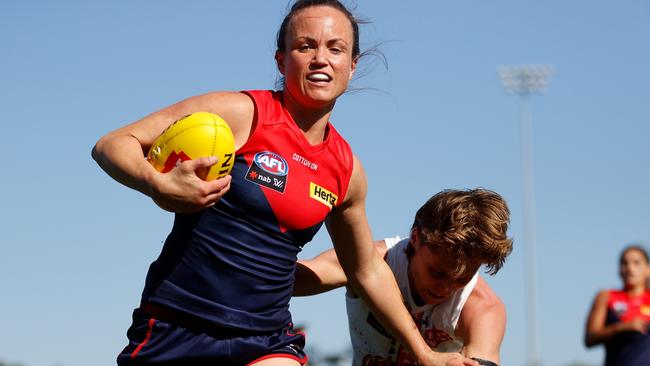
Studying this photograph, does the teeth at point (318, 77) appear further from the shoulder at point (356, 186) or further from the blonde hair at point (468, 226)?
the blonde hair at point (468, 226)

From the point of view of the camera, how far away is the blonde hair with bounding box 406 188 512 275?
260 inches

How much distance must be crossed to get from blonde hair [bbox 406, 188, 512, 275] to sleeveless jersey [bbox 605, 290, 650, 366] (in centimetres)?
414

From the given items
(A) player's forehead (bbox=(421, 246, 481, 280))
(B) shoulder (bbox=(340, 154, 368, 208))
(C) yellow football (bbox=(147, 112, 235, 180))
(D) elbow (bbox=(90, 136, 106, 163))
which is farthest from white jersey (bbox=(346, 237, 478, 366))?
(D) elbow (bbox=(90, 136, 106, 163))

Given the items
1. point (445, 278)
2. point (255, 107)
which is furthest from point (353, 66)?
point (445, 278)

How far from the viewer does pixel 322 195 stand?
574 cm

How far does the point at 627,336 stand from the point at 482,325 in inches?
168

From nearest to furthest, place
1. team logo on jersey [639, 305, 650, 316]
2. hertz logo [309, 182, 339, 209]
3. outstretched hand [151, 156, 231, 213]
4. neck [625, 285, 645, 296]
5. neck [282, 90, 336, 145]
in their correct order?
outstretched hand [151, 156, 231, 213], hertz logo [309, 182, 339, 209], neck [282, 90, 336, 145], team logo on jersey [639, 305, 650, 316], neck [625, 285, 645, 296]

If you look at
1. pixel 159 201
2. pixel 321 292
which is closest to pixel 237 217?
pixel 159 201

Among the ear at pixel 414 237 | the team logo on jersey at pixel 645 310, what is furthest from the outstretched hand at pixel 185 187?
the team logo on jersey at pixel 645 310

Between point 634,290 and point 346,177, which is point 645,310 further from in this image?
point 346,177

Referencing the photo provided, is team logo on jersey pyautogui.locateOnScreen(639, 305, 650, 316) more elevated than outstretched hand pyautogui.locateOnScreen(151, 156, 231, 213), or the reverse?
team logo on jersey pyautogui.locateOnScreen(639, 305, 650, 316)

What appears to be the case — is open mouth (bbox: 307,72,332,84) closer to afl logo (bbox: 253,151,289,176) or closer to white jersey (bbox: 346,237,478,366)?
afl logo (bbox: 253,151,289,176)

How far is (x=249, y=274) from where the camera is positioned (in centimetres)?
550

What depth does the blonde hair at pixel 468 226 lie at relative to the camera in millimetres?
6594
